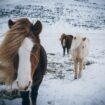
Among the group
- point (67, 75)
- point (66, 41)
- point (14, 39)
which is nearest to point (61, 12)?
point (66, 41)

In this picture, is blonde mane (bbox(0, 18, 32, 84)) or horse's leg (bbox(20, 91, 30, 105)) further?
horse's leg (bbox(20, 91, 30, 105))

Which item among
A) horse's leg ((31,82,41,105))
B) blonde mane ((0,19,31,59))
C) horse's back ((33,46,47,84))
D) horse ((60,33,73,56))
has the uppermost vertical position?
blonde mane ((0,19,31,59))

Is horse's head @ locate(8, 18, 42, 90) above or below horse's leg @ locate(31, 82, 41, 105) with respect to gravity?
above

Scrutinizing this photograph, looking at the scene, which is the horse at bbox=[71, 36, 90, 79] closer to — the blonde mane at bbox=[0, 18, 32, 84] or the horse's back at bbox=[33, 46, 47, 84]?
the horse's back at bbox=[33, 46, 47, 84]

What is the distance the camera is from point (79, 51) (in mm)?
1638

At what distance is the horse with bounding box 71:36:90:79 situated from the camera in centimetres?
A: 162


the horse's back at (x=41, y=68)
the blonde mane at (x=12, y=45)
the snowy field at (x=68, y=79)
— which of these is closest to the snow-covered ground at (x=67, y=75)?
the snowy field at (x=68, y=79)

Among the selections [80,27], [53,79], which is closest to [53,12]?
[80,27]

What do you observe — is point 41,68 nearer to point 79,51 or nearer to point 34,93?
point 34,93

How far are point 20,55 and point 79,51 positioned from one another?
1.52ft

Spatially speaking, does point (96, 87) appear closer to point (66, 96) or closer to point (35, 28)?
point (66, 96)

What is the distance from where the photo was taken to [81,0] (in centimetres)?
180

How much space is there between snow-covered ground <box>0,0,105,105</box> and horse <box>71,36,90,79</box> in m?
0.03

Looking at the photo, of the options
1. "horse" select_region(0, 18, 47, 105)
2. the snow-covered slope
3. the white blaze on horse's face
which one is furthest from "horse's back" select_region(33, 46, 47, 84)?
the snow-covered slope
